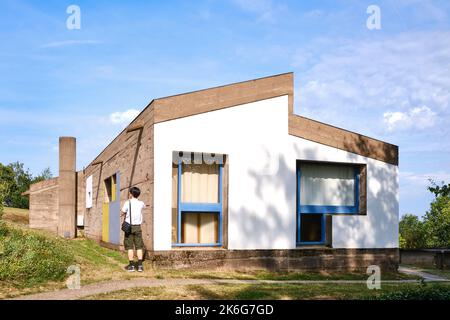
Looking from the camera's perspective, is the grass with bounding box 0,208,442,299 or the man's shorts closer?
the grass with bounding box 0,208,442,299

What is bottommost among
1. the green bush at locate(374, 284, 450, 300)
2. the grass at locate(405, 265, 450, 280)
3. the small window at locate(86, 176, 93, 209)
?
the grass at locate(405, 265, 450, 280)

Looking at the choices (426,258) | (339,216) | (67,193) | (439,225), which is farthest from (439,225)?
(67,193)

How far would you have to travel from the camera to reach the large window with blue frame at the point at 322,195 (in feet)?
45.2

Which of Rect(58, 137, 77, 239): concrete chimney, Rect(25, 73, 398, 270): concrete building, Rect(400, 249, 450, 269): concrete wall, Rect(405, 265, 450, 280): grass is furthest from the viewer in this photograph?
Rect(58, 137, 77, 239): concrete chimney

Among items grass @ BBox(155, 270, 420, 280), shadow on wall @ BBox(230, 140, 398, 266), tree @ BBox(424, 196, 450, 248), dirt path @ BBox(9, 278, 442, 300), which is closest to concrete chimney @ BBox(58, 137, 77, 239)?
shadow on wall @ BBox(230, 140, 398, 266)

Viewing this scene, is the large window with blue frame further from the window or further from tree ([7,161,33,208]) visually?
tree ([7,161,33,208])

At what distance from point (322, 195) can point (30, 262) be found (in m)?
7.87

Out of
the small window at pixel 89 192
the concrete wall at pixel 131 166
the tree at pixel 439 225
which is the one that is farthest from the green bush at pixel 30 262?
the tree at pixel 439 225

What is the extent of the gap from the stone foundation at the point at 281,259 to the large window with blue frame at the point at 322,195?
1.66 ft

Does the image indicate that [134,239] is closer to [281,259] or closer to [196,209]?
[196,209]

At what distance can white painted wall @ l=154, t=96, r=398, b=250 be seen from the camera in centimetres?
1168

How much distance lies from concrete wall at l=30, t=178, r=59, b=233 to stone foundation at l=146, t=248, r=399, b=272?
682 inches

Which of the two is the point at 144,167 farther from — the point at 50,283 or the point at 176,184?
the point at 50,283

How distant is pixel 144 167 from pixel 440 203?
67.2 feet
